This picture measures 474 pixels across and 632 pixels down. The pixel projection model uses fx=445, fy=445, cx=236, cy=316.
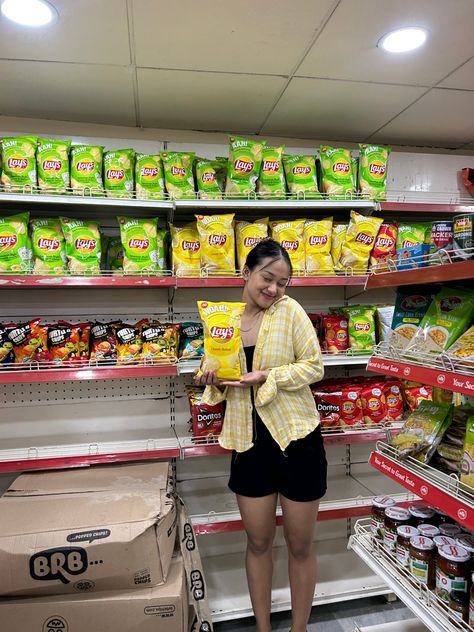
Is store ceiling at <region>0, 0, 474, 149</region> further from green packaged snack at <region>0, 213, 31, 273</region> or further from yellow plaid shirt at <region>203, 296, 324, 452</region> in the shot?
yellow plaid shirt at <region>203, 296, 324, 452</region>

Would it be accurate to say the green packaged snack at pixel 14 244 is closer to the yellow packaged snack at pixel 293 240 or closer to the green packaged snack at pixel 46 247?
the green packaged snack at pixel 46 247

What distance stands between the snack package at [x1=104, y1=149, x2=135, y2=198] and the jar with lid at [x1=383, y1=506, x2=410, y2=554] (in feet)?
6.72

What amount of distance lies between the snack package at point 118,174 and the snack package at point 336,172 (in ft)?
3.80

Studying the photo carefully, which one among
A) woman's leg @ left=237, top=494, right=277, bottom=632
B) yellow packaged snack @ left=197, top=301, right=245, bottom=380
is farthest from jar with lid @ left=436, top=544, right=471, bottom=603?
yellow packaged snack @ left=197, top=301, right=245, bottom=380

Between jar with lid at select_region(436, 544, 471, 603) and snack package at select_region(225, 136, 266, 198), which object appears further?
snack package at select_region(225, 136, 266, 198)

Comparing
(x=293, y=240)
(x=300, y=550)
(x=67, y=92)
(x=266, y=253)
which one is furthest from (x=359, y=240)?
(x=67, y=92)

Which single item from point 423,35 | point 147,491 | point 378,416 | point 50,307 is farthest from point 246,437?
point 423,35

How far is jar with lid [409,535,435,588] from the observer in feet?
5.04

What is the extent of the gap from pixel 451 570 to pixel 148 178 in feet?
7.47

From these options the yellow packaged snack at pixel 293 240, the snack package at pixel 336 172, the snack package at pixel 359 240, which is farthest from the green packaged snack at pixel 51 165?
the snack package at pixel 359 240

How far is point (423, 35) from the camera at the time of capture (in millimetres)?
1967

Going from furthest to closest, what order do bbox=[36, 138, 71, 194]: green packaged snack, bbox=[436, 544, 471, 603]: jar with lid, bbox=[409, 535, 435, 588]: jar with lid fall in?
bbox=[36, 138, 71, 194]: green packaged snack < bbox=[409, 535, 435, 588]: jar with lid < bbox=[436, 544, 471, 603]: jar with lid

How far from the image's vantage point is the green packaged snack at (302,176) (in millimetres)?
2664

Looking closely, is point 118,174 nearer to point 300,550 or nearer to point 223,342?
point 223,342
